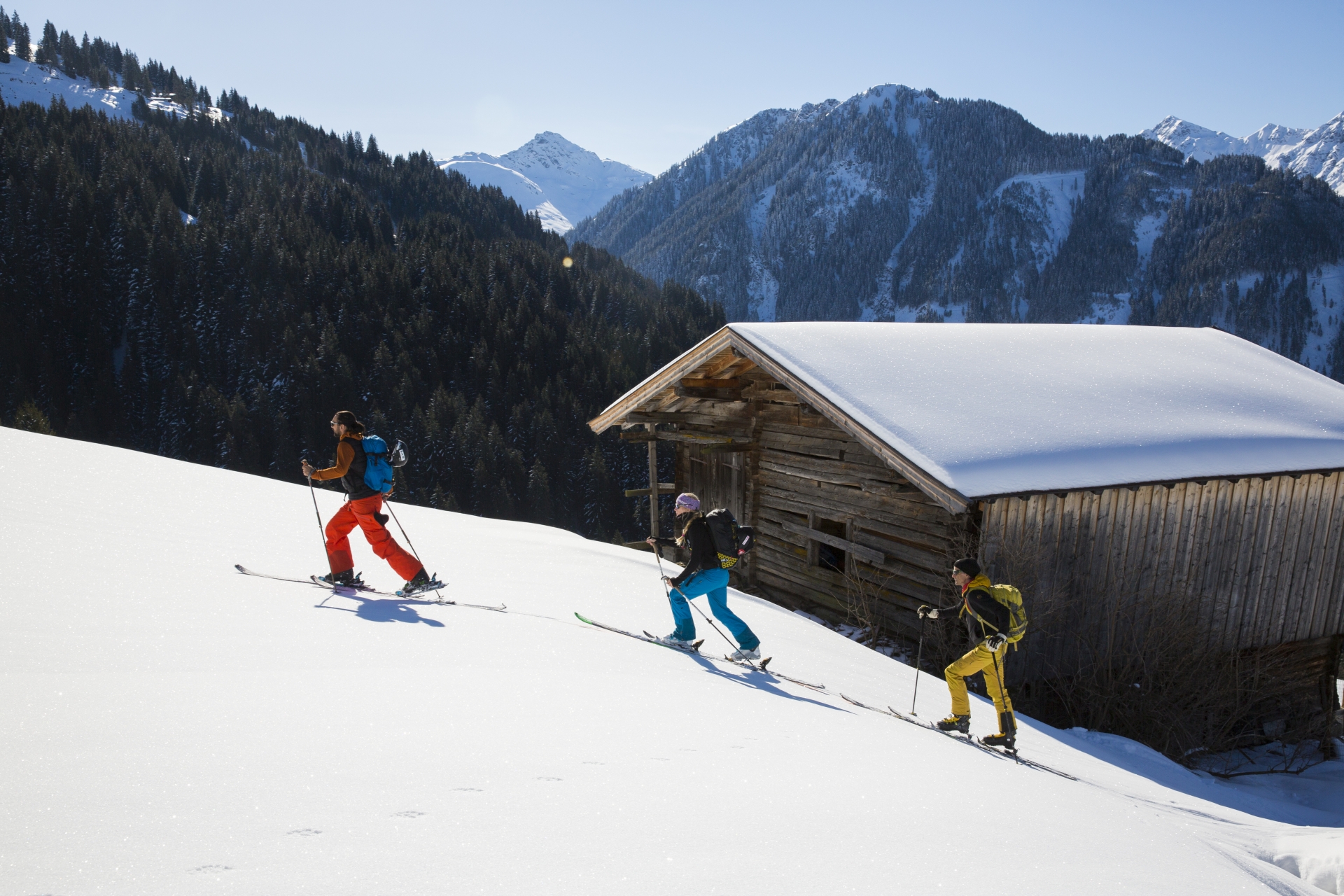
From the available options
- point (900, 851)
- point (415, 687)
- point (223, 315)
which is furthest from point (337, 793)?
point (223, 315)

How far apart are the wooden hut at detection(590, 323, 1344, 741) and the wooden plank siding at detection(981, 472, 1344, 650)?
0.03 meters

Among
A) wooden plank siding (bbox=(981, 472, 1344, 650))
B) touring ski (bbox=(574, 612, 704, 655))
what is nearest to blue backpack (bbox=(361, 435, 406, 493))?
touring ski (bbox=(574, 612, 704, 655))

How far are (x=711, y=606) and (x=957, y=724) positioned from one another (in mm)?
2195

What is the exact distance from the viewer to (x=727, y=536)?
655cm

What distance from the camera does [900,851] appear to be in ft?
8.91

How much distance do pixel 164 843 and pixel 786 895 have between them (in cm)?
178

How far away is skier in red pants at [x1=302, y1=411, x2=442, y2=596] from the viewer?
6.40 metres

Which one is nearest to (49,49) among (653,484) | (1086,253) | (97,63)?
(97,63)

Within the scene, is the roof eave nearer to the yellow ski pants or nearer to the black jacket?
the yellow ski pants

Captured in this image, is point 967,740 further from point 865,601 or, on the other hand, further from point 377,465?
point 377,465

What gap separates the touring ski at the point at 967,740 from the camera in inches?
211

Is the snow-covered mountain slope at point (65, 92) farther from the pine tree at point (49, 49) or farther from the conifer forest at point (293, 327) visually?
the conifer forest at point (293, 327)

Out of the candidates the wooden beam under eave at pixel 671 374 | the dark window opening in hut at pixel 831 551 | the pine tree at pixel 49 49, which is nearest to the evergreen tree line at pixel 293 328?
the wooden beam under eave at pixel 671 374

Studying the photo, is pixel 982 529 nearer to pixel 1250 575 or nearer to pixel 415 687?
pixel 1250 575
